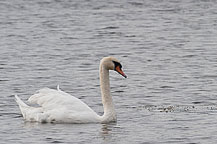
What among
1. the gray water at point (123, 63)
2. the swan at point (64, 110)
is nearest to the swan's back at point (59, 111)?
the swan at point (64, 110)

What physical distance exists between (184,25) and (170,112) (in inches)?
764

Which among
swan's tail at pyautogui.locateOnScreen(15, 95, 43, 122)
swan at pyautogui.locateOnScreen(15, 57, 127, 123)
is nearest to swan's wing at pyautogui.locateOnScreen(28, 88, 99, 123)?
swan at pyautogui.locateOnScreen(15, 57, 127, 123)

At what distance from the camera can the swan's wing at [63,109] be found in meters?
14.9

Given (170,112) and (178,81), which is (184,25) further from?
(170,112)

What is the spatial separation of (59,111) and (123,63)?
908cm

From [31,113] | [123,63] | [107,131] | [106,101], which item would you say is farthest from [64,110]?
[123,63]

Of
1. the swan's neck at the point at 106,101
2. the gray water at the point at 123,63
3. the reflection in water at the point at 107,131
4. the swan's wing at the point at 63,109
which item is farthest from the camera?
the swan's neck at the point at 106,101

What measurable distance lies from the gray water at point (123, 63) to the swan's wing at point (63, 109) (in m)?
0.18

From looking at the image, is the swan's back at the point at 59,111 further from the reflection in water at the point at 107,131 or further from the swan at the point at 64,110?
A: the reflection in water at the point at 107,131

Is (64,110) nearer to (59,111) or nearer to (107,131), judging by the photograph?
(59,111)

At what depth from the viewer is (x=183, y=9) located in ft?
137

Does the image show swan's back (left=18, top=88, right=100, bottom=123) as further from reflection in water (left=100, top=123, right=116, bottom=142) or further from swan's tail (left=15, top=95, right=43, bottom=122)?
reflection in water (left=100, top=123, right=116, bottom=142)

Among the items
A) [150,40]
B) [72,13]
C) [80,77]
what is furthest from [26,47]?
[72,13]

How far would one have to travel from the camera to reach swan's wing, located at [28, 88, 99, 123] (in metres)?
14.9
